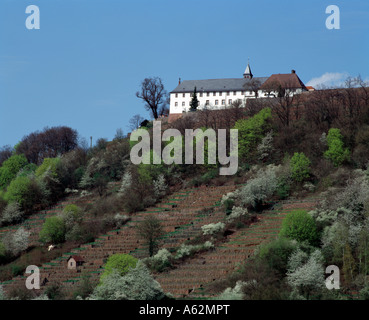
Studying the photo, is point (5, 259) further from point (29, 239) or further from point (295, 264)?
point (295, 264)

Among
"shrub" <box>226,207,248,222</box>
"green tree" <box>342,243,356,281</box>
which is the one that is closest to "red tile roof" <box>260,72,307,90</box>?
"shrub" <box>226,207,248,222</box>

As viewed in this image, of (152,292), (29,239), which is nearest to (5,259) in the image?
(29,239)

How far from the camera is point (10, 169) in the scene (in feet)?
287

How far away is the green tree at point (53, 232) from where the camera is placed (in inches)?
2495

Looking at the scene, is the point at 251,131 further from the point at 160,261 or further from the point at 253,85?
the point at 253,85

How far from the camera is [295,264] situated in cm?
4053

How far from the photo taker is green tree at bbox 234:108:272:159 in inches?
2751

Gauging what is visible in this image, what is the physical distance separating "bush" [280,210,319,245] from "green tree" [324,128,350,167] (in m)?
15.7

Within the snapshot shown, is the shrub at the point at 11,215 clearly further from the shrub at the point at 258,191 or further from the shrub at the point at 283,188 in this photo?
the shrub at the point at 283,188

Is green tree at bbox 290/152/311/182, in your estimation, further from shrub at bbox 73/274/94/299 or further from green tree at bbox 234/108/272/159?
shrub at bbox 73/274/94/299

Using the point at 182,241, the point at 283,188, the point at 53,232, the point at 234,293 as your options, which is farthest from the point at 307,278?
the point at 53,232

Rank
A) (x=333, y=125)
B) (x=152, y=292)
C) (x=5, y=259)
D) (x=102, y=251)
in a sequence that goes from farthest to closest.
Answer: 1. (x=333, y=125)
2. (x=5, y=259)
3. (x=102, y=251)
4. (x=152, y=292)

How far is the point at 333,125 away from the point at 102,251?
25436 mm

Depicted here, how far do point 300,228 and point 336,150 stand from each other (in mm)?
17983
